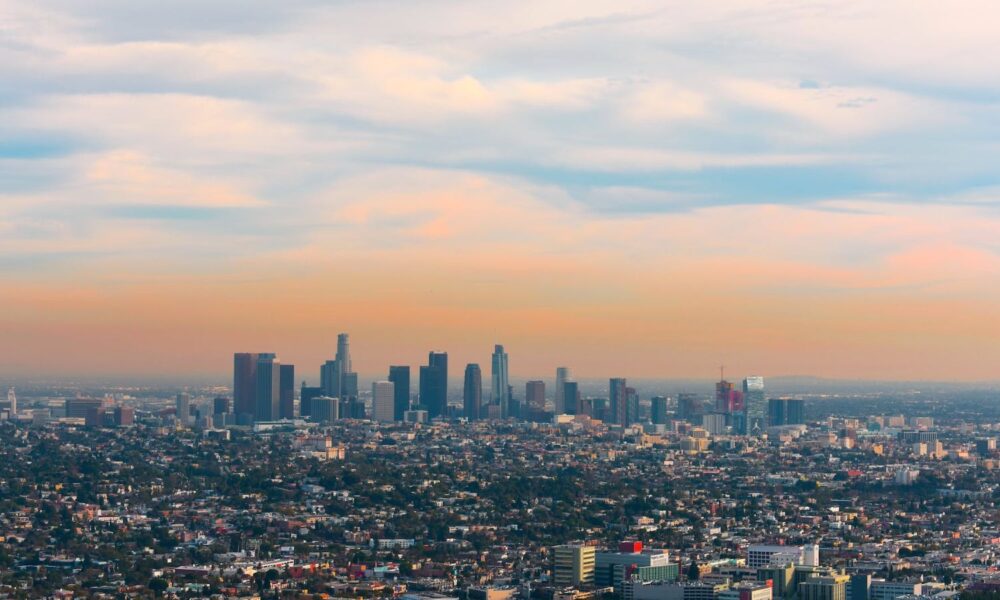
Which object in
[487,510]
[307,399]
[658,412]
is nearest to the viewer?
[487,510]

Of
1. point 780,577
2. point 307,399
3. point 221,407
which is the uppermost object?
point 307,399

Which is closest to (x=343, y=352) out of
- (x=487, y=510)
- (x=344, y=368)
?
(x=344, y=368)

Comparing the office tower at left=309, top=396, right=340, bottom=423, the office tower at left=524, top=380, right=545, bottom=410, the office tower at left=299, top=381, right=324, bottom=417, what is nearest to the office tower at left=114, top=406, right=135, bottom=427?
the office tower at left=309, top=396, right=340, bottom=423

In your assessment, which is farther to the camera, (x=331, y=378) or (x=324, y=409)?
(x=331, y=378)

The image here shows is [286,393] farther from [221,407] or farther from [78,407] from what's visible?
[78,407]

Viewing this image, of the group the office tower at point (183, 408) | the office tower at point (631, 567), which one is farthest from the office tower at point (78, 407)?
the office tower at point (631, 567)

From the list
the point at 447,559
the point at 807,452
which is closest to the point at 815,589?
the point at 447,559

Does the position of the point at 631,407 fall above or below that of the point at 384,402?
below

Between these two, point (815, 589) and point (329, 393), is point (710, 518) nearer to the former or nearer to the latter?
point (815, 589)
